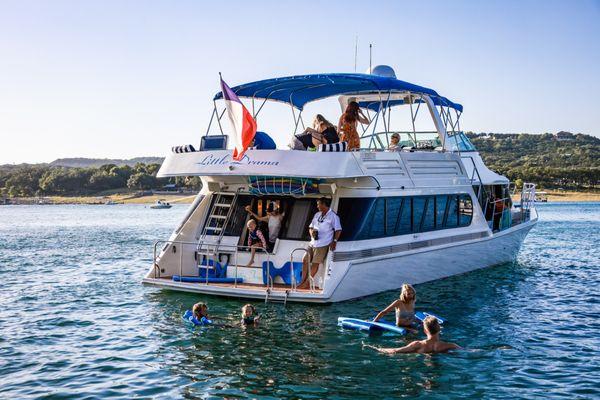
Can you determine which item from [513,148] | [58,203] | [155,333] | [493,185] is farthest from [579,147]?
[155,333]

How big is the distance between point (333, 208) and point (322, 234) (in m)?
0.85

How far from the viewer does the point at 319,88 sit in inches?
711

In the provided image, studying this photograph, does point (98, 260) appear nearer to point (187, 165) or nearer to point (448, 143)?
point (187, 165)

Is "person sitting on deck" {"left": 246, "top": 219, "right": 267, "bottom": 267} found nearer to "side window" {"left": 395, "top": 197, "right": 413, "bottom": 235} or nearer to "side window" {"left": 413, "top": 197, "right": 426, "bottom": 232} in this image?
"side window" {"left": 395, "top": 197, "right": 413, "bottom": 235}

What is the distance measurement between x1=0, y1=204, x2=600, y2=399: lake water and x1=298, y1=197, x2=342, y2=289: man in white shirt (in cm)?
103

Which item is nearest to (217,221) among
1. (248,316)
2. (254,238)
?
(254,238)

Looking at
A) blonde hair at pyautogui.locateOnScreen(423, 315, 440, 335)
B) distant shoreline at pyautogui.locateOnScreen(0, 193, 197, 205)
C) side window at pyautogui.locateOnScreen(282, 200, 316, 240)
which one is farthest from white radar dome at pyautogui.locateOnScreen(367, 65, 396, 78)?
distant shoreline at pyautogui.locateOnScreen(0, 193, 197, 205)

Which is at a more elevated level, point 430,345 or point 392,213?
point 392,213

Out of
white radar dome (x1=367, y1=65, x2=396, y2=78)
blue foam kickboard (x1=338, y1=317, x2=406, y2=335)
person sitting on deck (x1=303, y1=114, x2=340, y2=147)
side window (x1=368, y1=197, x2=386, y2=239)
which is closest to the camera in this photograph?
blue foam kickboard (x1=338, y1=317, x2=406, y2=335)

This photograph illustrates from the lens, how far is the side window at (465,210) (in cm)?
1806

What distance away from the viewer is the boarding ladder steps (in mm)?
15457

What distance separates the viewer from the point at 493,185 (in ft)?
67.5

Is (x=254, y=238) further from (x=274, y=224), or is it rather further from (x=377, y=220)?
(x=377, y=220)

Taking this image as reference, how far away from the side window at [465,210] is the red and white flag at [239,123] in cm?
696
